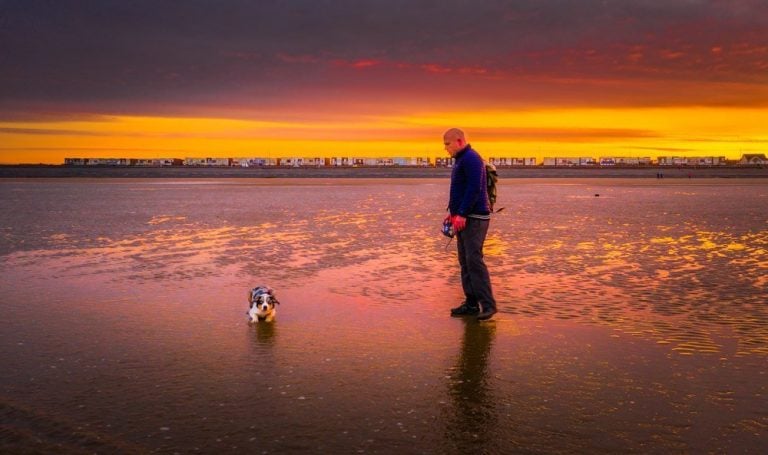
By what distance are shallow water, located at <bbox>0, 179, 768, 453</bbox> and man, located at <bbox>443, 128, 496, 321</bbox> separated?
0.33 meters

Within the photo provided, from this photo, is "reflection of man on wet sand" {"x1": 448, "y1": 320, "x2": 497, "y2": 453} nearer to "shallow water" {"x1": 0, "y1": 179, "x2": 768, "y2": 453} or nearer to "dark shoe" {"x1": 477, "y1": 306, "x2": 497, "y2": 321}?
"shallow water" {"x1": 0, "y1": 179, "x2": 768, "y2": 453}

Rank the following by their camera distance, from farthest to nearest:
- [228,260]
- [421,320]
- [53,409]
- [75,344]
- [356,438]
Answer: [228,260], [421,320], [75,344], [53,409], [356,438]

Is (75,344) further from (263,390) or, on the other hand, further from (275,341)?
(263,390)

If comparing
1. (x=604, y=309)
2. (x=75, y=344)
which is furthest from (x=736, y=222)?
(x=75, y=344)

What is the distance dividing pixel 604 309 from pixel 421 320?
7.56 feet

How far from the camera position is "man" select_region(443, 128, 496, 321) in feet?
27.2

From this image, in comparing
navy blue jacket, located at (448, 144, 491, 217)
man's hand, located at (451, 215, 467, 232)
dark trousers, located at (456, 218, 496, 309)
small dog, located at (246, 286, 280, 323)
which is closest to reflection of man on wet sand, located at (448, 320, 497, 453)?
dark trousers, located at (456, 218, 496, 309)

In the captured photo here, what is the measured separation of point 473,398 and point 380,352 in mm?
1525

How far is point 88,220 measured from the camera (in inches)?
853

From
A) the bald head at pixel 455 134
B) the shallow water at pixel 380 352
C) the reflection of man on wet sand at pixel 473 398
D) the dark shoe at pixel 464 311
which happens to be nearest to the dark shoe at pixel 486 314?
the shallow water at pixel 380 352

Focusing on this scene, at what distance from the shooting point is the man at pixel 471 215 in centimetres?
829

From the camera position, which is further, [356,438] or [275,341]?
[275,341]

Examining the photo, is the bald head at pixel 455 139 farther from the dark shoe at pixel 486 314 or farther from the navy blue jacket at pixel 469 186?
the dark shoe at pixel 486 314

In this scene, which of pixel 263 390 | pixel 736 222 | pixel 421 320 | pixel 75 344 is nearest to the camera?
pixel 263 390
